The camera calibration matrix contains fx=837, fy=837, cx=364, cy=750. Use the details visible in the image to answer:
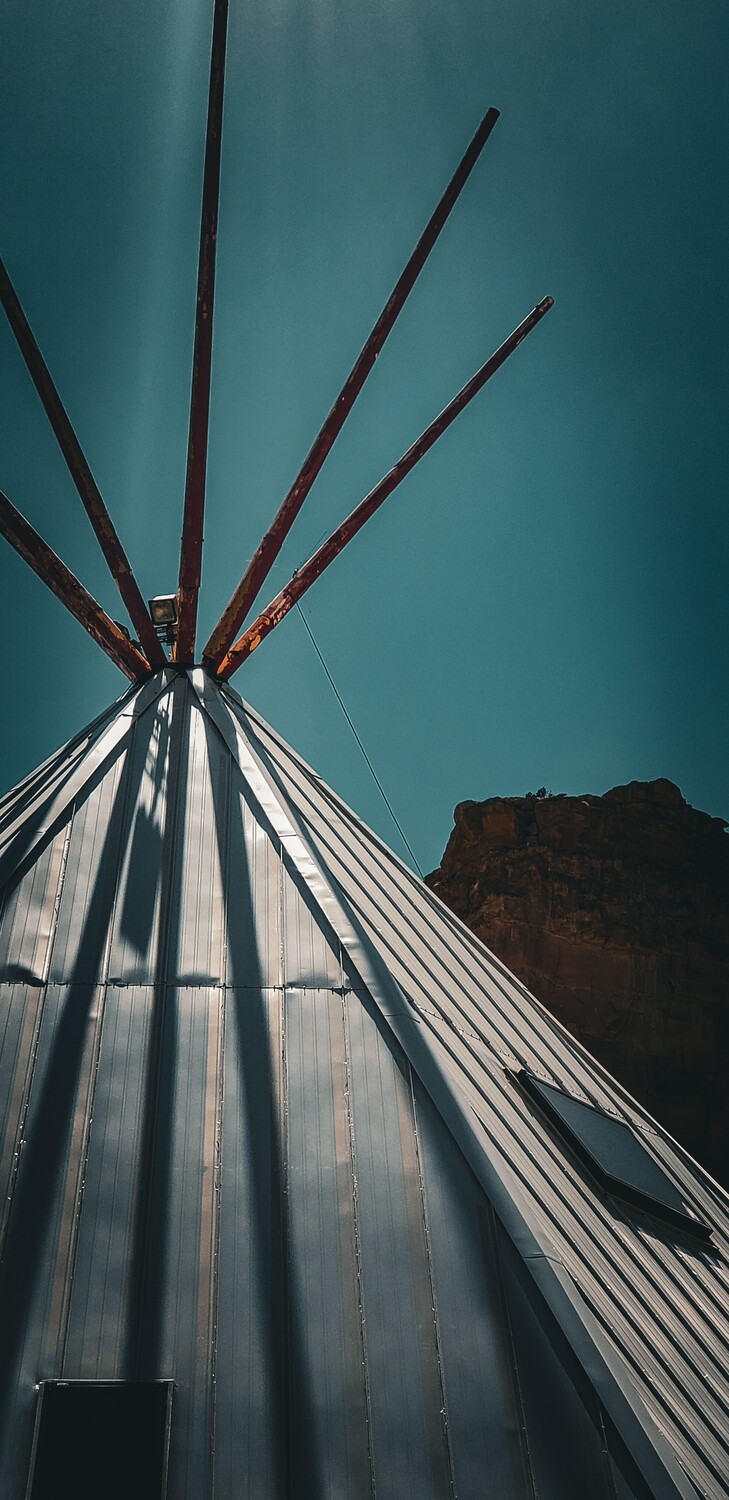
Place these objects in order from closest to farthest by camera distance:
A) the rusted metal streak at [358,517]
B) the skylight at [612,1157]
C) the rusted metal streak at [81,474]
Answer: the skylight at [612,1157] → the rusted metal streak at [81,474] → the rusted metal streak at [358,517]

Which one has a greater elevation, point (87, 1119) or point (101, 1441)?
point (87, 1119)

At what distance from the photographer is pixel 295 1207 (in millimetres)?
3500

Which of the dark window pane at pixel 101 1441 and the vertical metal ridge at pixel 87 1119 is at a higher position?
the vertical metal ridge at pixel 87 1119

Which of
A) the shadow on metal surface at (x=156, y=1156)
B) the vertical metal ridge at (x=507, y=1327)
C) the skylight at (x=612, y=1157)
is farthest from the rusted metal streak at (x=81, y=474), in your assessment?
the vertical metal ridge at (x=507, y=1327)

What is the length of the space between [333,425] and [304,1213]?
7.72m

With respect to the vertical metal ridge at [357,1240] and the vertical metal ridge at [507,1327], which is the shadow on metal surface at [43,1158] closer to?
the vertical metal ridge at [357,1240]

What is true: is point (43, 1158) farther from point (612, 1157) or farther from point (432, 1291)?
point (612, 1157)

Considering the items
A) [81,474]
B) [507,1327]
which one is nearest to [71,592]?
[81,474]

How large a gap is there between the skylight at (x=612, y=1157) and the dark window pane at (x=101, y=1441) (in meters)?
2.79

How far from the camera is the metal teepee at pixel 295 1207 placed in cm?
283

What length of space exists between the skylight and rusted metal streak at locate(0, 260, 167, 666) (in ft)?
19.6

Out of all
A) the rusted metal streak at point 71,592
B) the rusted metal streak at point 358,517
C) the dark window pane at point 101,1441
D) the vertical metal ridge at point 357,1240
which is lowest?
the dark window pane at point 101,1441

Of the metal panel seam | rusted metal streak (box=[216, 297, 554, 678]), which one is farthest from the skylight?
rusted metal streak (box=[216, 297, 554, 678])

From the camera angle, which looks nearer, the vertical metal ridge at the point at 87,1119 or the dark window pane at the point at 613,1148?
the vertical metal ridge at the point at 87,1119
